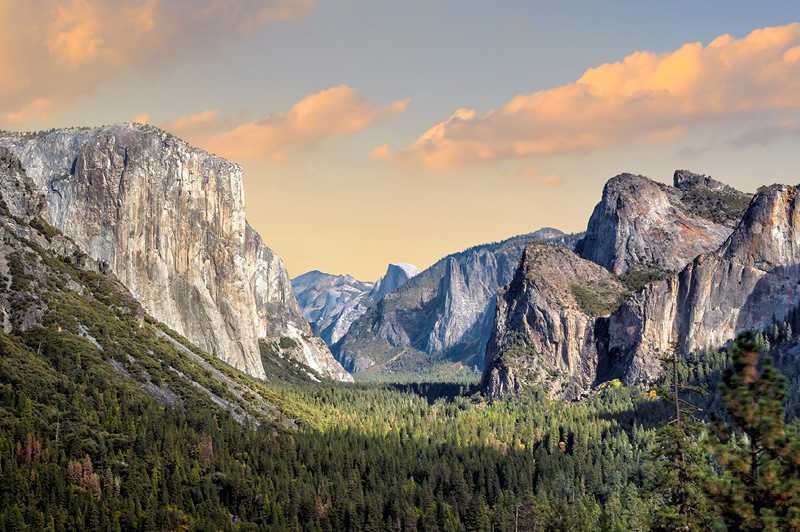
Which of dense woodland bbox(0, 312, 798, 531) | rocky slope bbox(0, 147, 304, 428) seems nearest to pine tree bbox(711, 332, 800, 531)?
dense woodland bbox(0, 312, 798, 531)

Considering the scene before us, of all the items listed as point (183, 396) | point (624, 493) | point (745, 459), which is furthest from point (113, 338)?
→ point (745, 459)

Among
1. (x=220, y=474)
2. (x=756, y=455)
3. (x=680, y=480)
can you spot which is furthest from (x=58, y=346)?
(x=756, y=455)

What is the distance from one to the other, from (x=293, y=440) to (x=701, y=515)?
5305 inches

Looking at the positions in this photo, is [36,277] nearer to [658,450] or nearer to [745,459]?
[658,450]

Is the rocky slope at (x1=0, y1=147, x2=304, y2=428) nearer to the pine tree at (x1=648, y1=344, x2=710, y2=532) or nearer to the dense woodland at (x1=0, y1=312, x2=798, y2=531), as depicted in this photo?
the dense woodland at (x1=0, y1=312, x2=798, y2=531)

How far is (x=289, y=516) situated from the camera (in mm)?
140625

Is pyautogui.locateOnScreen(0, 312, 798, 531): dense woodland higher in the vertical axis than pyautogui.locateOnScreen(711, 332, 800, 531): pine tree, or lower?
lower

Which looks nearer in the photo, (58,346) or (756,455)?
(756,455)

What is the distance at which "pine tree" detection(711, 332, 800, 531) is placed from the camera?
41.0m

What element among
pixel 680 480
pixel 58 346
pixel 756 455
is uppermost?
pixel 58 346

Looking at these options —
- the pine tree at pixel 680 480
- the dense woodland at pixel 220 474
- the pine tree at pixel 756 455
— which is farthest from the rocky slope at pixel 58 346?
the pine tree at pixel 756 455

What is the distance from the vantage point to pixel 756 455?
4272 cm

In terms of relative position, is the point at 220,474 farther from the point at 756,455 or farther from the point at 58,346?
the point at 756,455

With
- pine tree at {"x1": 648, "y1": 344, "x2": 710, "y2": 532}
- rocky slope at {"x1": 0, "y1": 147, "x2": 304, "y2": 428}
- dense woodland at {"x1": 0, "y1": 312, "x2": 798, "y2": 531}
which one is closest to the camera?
pine tree at {"x1": 648, "y1": 344, "x2": 710, "y2": 532}
